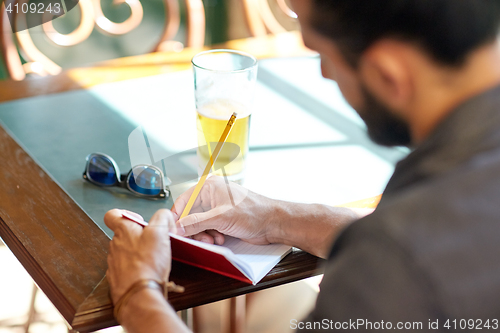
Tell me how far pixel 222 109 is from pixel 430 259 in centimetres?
67

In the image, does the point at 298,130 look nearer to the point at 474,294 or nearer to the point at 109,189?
the point at 109,189

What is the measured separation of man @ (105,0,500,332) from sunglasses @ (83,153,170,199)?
357mm

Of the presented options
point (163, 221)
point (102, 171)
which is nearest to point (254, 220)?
point (163, 221)

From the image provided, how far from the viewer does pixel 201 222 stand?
842 mm

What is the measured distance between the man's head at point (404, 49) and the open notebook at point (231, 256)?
0.30m

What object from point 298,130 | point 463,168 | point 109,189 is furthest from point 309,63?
point 463,168

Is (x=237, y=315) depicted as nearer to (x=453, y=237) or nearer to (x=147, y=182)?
(x=147, y=182)

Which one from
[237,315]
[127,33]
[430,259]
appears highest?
[430,259]

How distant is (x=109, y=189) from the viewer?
103 cm

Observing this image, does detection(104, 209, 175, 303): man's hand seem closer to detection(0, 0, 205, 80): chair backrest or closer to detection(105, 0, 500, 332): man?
detection(105, 0, 500, 332): man

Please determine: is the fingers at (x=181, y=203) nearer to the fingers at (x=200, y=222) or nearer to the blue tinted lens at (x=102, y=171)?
the fingers at (x=200, y=222)

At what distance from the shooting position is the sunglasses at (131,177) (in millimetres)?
1005

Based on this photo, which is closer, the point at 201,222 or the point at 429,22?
the point at 429,22

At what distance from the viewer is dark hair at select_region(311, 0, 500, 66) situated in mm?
501
